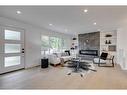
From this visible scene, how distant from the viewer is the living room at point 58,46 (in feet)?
11.7

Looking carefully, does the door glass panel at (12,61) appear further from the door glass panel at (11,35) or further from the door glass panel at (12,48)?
the door glass panel at (11,35)

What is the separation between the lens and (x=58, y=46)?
909 cm

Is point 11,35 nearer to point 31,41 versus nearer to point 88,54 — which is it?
point 31,41

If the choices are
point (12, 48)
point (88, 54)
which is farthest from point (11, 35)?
point (88, 54)

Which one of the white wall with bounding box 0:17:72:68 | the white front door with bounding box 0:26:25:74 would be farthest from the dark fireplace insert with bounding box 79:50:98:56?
the white front door with bounding box 0:26:25:74

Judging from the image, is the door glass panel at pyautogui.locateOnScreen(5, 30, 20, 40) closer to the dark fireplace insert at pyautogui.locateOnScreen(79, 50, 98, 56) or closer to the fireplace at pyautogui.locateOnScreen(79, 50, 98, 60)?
the fireplace at pyautogui.locateOnScreen(79, 50, 98, 60)

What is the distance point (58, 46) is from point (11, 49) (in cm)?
445

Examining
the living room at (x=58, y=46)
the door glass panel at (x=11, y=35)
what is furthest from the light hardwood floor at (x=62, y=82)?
the door glass panel at (x=11, y=35)

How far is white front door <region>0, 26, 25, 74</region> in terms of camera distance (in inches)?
185

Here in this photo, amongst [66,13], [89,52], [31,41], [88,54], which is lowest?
[88,54]

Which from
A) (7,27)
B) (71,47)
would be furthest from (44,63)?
(71,47)

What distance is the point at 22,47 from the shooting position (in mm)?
5586

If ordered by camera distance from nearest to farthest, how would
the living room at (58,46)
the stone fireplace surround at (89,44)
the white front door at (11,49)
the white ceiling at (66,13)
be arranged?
the white ceiling at (66,13) → the living room at (58,46) → the white front door at (11,49) → the stone fireplace surround at (89,44)

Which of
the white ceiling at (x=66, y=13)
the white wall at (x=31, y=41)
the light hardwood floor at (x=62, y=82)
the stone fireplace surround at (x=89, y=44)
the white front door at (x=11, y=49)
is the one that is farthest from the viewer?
the stone fireplace surround at (x=89, y=44)
